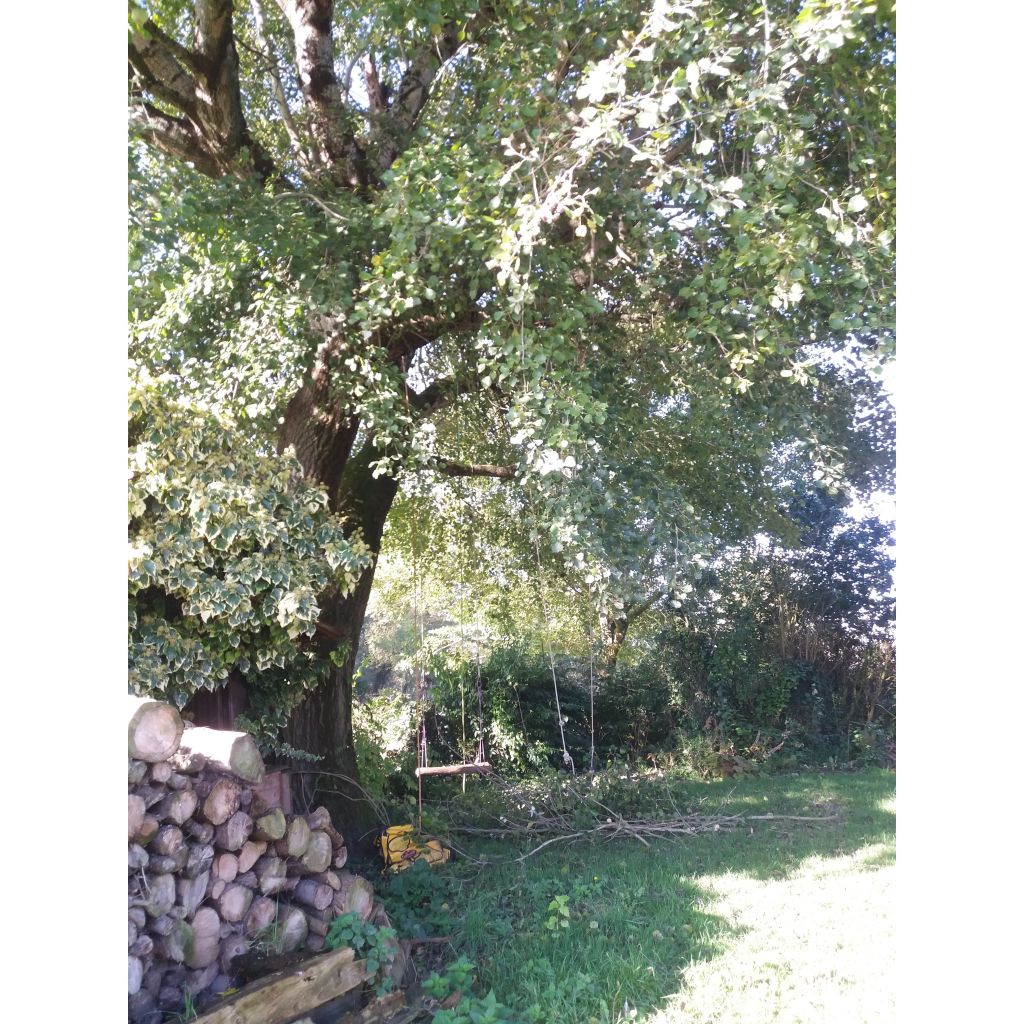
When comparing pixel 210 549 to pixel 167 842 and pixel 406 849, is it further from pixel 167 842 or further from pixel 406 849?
pixel 406 849

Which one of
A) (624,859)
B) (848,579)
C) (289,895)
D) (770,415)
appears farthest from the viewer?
(848,579)

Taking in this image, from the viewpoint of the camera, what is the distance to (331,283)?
3.64 metres

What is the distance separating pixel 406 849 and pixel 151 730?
2276 mm

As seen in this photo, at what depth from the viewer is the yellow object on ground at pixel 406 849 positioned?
4.27m

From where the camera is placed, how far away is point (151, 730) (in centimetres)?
246

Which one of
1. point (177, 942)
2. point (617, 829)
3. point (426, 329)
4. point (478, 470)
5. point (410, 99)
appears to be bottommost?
point (617, 829)

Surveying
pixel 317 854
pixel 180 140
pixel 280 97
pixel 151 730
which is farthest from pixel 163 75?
pixel 317 854

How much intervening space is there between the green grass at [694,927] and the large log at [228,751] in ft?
4.07

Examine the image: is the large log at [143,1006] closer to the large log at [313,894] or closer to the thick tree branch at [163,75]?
the large log at [313,894]

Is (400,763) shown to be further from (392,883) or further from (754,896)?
(754,896)
